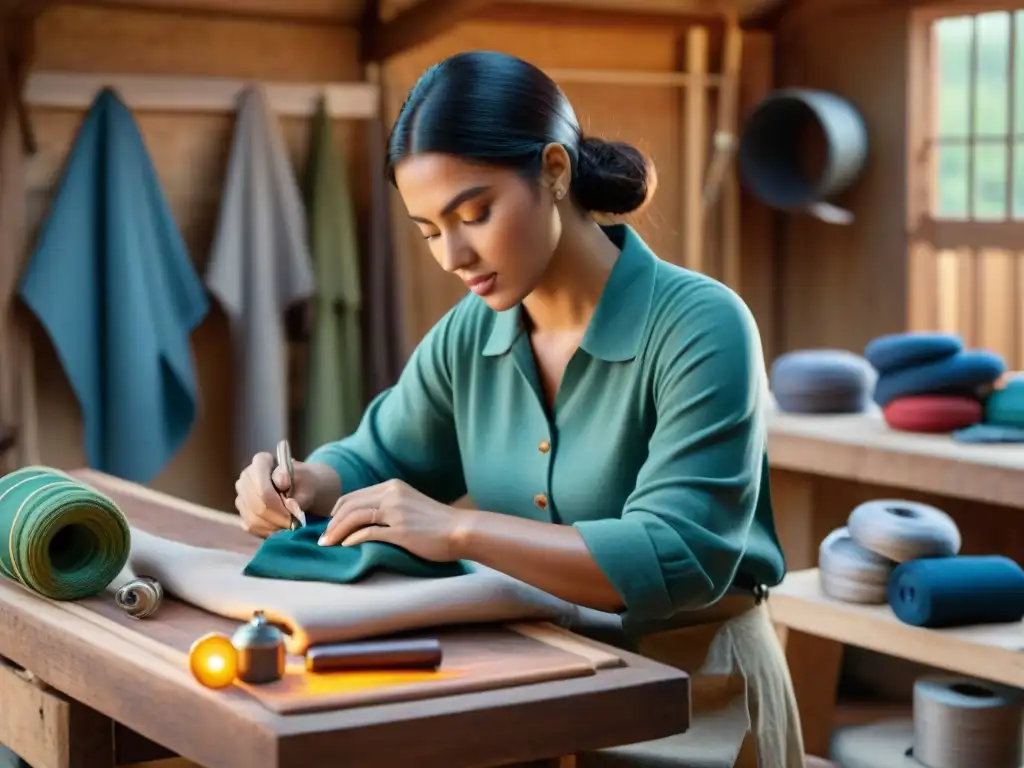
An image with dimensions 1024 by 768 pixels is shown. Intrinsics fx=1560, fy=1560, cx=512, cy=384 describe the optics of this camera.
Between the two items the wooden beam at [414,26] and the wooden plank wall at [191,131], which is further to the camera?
the wooden beam at [414,26]

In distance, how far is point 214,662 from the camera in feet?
4.81

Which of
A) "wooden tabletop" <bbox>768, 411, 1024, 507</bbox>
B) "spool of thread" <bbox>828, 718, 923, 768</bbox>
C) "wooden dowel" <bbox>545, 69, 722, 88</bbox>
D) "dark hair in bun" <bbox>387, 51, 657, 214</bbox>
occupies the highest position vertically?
"wooden dowel" <bbox>545, 69, 722, 88</bbox>

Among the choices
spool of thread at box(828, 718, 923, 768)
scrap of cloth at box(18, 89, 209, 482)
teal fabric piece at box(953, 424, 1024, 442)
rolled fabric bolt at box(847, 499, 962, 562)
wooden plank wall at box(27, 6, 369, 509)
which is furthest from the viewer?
wooden plank wall at box(27, 6, 369, 509)

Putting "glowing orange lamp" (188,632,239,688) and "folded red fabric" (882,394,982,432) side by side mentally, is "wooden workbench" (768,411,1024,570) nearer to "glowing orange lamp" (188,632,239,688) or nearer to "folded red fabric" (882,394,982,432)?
"folded red fabric" (882,394,982,432)

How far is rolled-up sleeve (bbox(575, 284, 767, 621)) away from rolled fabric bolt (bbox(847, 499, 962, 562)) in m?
1.01

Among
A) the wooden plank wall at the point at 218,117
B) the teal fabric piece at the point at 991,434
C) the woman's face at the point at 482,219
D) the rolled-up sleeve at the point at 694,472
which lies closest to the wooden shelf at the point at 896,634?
the teal fabric piece at the point at 991,434

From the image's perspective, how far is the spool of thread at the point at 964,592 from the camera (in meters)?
2.76

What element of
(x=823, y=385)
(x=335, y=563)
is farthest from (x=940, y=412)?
(x=335, y=563)

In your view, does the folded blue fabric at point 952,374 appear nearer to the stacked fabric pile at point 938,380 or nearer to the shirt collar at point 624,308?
the stacked fabric pile at point 938,380

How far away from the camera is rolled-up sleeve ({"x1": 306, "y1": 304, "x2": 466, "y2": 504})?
2195 millimetres

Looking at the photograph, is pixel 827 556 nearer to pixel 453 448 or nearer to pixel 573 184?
pixel 453 448

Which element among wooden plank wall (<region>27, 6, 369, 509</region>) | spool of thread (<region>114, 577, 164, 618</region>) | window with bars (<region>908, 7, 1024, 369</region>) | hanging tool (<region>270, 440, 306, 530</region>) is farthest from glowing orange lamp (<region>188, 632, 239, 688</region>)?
window with bars (<region>908, 7, 1024, 369</region>)

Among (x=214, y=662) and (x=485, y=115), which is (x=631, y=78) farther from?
(x=214, y=662)

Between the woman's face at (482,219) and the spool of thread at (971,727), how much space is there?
1360mm
